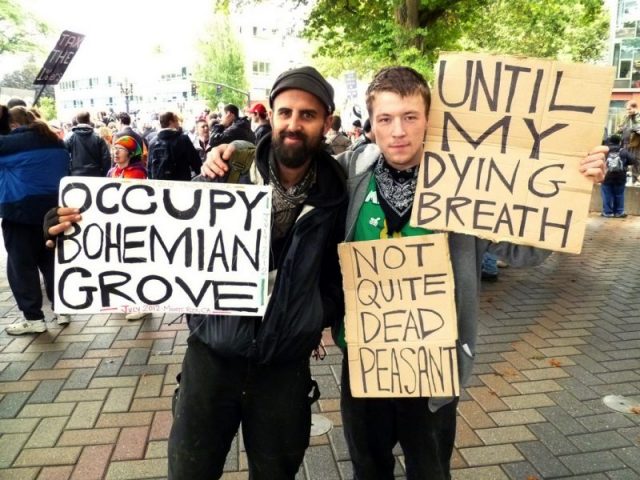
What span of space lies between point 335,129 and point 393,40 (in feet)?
6.46

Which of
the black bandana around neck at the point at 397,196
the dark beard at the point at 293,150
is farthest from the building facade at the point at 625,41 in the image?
the dark beard at the point at 293,150

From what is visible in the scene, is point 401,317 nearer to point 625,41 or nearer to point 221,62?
point 625,41

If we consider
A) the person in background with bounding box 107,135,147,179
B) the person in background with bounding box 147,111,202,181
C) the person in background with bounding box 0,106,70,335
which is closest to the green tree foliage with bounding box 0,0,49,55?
the person in background with bounding box 147,111,202,181

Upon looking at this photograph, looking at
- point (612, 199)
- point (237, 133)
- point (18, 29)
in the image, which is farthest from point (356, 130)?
point (18, 29)

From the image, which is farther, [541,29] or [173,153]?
[541,29]

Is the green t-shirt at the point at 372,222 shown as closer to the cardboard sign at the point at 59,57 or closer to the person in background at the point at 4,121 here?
the person in background at the point at 4,121

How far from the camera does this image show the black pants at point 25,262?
439 centimetres

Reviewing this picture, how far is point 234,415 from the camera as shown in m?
2.00

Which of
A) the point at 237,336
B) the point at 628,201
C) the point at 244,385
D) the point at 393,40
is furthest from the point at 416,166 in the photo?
the point at 628,201

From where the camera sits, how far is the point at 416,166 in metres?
2.01

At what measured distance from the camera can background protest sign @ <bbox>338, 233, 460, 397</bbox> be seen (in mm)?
1933

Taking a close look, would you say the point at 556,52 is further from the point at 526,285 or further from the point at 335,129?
the point at 526,285

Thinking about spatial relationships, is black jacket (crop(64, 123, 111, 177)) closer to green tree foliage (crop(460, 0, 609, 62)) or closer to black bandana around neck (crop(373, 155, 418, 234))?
green tree foliage (crop(460, 0, 609, 62))

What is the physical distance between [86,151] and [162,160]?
36.8 inches
